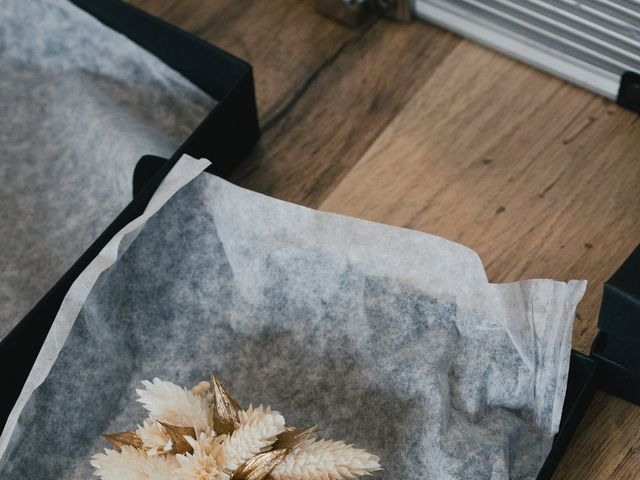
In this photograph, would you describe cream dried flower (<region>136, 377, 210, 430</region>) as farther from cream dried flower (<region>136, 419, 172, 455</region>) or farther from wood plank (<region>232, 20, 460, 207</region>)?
wood plank (<region>232, 20, 460, 207</region>)

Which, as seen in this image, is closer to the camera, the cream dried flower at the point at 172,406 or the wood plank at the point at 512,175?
the cream dried flower at the point at 172,406

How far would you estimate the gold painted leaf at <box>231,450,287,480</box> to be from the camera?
0.42 metres

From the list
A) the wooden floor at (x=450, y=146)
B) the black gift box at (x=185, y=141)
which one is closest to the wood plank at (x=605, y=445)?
the wooden floor at (x=450, y=146)

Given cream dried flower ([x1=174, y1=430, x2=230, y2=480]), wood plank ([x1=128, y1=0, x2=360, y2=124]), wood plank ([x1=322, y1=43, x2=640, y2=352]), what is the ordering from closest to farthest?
1. cream dried flower ([x1=174, y1=430, x2=230, y2=480])
2. wood plank ([x1=322, y1=43, x2=640, y2=352])
3. wood plank ([x1=128, y1=0, x2=360, y2=124])

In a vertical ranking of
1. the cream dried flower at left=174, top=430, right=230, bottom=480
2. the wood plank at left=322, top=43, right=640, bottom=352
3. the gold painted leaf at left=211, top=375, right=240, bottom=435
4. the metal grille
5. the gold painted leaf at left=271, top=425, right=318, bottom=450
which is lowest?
the gold painted leaf at left=211, top=375, right=240, bottom=435

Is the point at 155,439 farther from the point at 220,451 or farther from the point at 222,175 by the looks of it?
the point at 222,175

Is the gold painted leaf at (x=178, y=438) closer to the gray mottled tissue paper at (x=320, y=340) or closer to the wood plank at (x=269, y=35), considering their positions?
the gray mottled tissue paper at (x=320, y=340)

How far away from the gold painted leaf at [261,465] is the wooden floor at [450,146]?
7.7 inches

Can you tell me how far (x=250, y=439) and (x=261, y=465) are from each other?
0.05ft

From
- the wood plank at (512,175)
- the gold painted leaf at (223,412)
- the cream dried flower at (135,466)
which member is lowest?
the cream dried flower at (135,466)

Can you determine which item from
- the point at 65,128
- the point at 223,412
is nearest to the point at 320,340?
the point at 223,412

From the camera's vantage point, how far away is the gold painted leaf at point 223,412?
1.46ft

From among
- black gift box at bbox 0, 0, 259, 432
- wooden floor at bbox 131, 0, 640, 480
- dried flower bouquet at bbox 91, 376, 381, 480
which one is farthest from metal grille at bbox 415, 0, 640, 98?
dried flower bouquet at bbox 91, 376, 381, 480

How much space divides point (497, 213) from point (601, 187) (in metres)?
0.07
